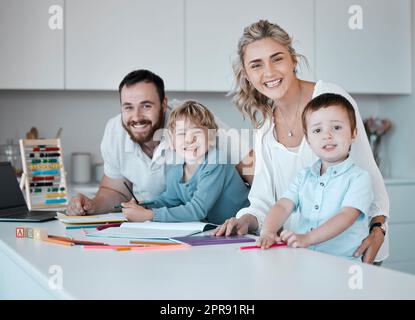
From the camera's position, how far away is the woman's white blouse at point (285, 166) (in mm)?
1854

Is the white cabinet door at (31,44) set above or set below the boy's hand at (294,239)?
above

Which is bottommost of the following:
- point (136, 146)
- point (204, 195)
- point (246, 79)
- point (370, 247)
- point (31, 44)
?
Result: point (370, 247)

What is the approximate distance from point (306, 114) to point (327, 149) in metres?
0.13

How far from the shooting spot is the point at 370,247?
174 cm

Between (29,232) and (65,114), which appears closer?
(29,232)

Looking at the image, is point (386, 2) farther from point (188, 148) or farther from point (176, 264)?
point (176, 264)

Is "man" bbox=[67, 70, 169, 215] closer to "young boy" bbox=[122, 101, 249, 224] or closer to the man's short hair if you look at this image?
the man's short hair

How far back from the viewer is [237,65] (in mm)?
2199

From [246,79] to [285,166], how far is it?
1.21ft

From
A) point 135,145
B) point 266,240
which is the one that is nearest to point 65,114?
point 135,145

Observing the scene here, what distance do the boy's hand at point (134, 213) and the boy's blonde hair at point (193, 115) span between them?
1.23 feet

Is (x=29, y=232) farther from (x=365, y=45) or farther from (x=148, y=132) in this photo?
(x=365, y=45)

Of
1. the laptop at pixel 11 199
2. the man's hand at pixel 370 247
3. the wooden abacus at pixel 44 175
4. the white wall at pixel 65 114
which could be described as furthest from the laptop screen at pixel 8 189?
the white wall at pixel 65 114

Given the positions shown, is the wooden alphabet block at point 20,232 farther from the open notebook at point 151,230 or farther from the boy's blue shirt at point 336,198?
the boy's blue shirt at point 336,198
